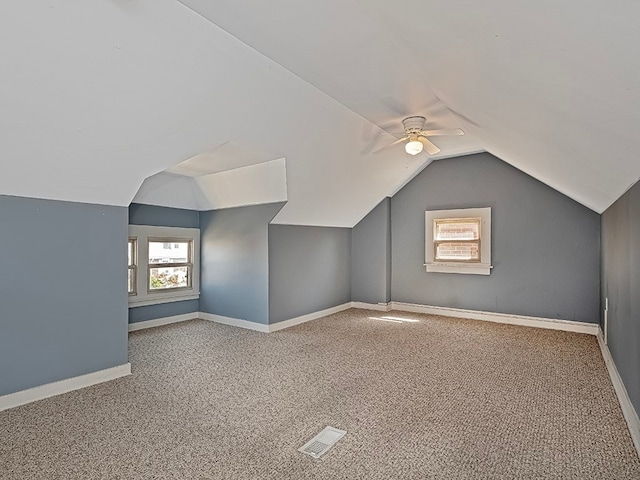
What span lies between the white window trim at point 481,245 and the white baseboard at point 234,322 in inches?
111

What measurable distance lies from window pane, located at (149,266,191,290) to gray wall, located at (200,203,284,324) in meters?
0.26

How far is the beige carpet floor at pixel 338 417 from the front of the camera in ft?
6.66

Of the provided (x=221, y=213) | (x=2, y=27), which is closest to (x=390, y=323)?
(x=221, y=213)

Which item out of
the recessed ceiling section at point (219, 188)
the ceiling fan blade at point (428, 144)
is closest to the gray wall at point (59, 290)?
the recessed ceiling section at point (219, 188)

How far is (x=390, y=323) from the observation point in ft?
17.7

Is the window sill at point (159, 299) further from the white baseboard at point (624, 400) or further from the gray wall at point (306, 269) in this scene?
the white baseboard at point (624, 400)

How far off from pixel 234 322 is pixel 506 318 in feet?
12.8

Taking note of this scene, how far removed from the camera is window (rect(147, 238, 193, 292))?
5316mm

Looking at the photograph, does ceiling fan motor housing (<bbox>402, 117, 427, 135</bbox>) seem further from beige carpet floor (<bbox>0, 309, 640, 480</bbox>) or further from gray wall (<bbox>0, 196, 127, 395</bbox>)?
gray wall (<bbox>0, 196, 127, 395</bbox>)


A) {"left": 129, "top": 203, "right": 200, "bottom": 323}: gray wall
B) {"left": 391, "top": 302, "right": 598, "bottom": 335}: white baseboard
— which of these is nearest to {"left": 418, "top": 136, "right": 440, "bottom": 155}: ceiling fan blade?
{"left": 391, "top": 302, "right": 598, "bottom": 335}: white baseboard

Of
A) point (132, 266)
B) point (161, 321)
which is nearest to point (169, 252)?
point (132, 266)

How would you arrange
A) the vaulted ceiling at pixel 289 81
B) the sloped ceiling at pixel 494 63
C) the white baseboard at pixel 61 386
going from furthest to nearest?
the white baseboard at pixel 61 386
the vaulted ceiling at pixel 289 81
the sloped ceiling at pixel 494 63

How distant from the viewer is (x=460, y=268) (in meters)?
5.73

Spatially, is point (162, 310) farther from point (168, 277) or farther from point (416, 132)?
point (416, 132)
